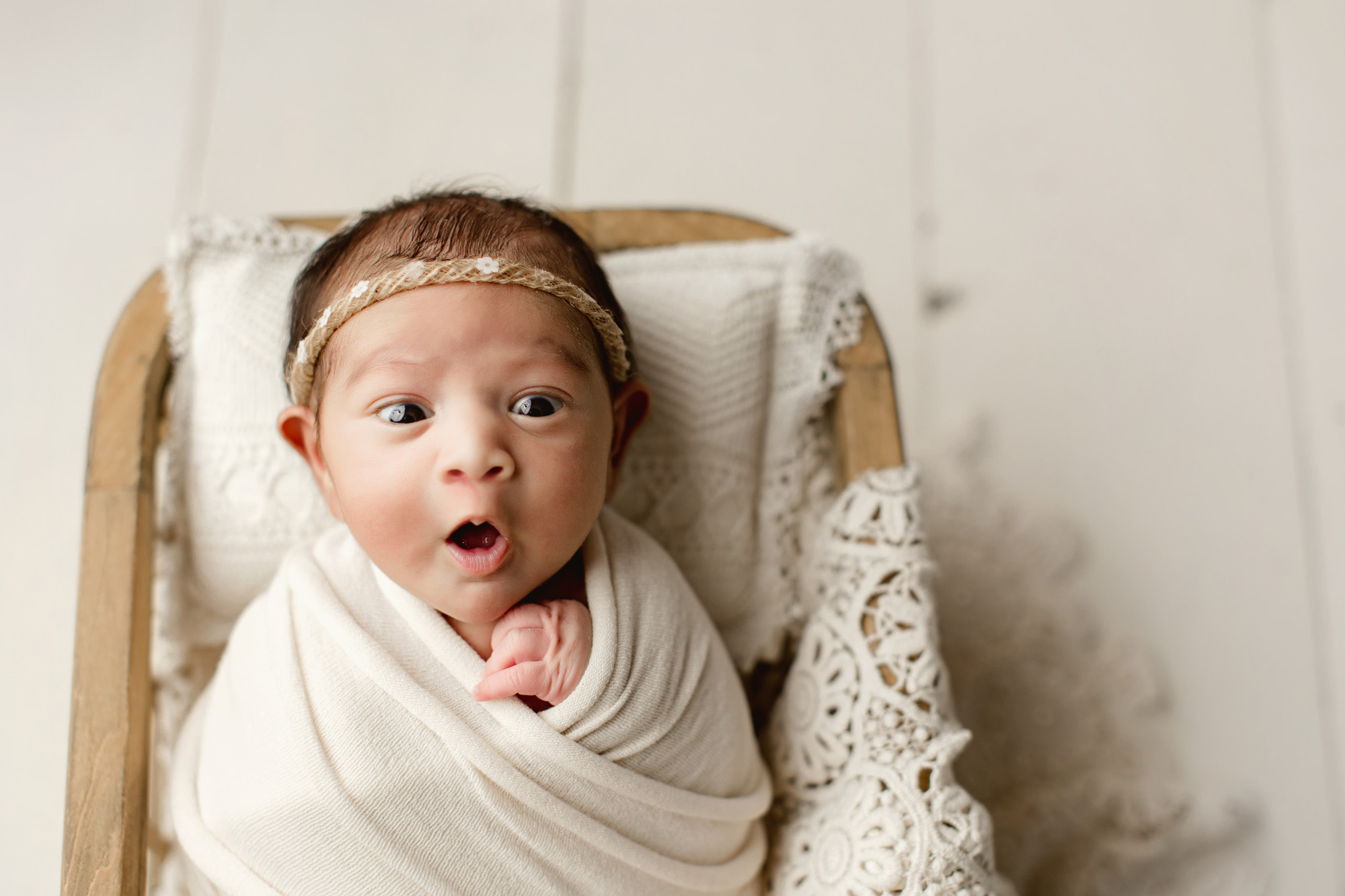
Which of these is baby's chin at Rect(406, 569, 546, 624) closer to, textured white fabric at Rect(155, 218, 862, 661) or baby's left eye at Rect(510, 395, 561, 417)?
baby's left eye at Rect(510, 395, 561, 417)

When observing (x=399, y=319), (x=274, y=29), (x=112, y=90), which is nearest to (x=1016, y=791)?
(x=399, y=319)

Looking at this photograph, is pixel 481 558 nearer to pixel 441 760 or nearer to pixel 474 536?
pixel 474 536

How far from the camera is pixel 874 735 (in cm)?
94

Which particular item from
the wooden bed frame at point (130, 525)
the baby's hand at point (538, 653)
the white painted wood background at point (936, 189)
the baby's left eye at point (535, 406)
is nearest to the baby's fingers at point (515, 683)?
the baby's hand at point (538, 653)

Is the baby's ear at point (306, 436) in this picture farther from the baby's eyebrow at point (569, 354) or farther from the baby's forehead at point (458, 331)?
the baby's eyebrow at point (569, 354)

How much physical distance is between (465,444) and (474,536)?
86 millimetres

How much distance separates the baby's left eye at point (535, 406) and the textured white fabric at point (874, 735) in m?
0.35

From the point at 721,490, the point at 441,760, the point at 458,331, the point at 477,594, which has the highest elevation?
the point at 458,331

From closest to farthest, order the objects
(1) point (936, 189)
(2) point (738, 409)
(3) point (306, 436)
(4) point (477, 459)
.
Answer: (4) point (477, 459)
(3) point (306, 436)
(2) point (738, 409)
(1) point (936, 189)

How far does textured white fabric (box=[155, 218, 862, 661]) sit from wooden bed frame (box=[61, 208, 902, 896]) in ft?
0.11

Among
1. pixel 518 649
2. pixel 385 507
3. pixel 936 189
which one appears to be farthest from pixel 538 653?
pixel 936 189

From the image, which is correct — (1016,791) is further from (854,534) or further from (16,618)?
(16,618)

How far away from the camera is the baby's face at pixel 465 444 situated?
785 millimetres

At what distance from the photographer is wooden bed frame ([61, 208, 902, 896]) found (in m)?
0.87
